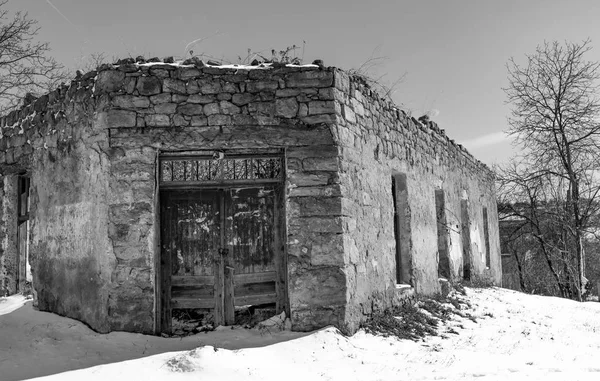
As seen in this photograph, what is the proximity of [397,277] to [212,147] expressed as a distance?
3.64 m

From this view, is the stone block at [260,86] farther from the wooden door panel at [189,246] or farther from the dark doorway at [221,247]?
the wooden door panel at [189,246]

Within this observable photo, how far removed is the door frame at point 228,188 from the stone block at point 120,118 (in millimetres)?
468

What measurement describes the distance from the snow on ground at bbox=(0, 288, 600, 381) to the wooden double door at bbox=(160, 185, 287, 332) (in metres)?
0.53

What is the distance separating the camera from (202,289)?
239 inches

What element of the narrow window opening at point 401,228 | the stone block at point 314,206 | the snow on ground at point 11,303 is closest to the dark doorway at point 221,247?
the stone block at point 314,206

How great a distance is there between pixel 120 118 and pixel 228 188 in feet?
4.71

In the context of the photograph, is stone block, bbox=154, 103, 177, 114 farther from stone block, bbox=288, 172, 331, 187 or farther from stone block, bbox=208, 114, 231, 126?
stone block, bbox=288, 172, 331, 187

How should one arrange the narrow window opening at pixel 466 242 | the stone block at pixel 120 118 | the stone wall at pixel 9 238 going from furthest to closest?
the narrow window opening at pixel 466 242, the stone wall at pixel 9 238, the stone block at pixel 120 118

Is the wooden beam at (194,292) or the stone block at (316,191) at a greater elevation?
the stone block at (316,191)

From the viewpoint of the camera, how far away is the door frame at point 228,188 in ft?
19.2

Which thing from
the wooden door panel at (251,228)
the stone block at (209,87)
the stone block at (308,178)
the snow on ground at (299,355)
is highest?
the stone block at (209,87)

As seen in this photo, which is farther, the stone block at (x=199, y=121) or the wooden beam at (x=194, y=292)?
the wooden beam at (x=194, y=292)

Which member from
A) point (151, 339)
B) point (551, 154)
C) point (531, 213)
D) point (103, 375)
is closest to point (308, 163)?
point (151, 339)

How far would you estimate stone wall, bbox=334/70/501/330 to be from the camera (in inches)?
244
